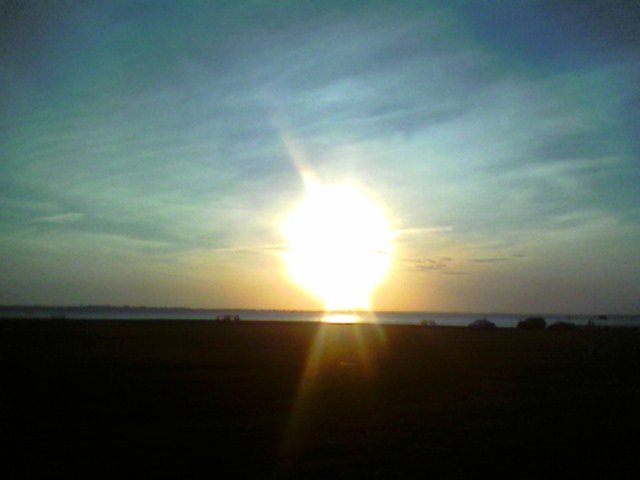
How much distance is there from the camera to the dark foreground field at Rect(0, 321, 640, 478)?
11906 millimetres

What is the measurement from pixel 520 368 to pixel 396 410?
1523 centimetres

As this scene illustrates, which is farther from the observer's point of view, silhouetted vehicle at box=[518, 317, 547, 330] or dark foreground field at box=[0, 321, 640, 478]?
silhouetted vehicle at box=[518, 317, 547, 330]

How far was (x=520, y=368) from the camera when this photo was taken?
30812 mm

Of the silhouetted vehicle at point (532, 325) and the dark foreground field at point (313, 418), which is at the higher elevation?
the silhouetted vehicle at point (532, 325)

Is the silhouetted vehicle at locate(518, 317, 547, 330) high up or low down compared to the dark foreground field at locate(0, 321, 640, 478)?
up

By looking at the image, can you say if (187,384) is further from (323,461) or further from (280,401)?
(323,461)

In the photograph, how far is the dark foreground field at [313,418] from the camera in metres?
11.9

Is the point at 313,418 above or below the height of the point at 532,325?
below

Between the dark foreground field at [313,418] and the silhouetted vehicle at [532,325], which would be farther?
the silhouetted vehicle at [532,325]

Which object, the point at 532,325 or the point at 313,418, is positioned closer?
the point at 313,418

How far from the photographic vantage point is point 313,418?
54.4 feet

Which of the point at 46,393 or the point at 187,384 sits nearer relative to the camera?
the point at 46,393

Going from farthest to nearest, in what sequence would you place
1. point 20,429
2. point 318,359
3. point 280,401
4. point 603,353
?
point 603,353
point 318,359
point 280,401
point 20,429

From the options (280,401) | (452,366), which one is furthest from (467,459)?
(452,366)
